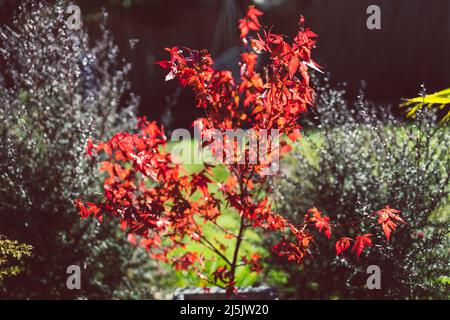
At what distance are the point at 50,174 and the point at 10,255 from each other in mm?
721

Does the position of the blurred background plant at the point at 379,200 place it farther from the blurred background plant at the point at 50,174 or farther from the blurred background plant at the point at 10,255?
the blurred background plant at the point at 10,255

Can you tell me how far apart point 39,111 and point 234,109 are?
1599mm

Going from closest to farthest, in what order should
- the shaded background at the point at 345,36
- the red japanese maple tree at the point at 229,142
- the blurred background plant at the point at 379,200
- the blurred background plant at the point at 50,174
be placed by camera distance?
the red japanese maple tree at the point at 229,142 → the blurred background plant at the point at 379,200 → the blurred background plant at the point at 50,174 → the shaded background at the point at 345,36

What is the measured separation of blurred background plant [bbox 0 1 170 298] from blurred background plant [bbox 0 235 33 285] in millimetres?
209

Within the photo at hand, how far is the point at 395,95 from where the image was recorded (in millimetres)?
10500

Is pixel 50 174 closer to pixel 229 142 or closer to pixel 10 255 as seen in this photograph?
pixel 10 255

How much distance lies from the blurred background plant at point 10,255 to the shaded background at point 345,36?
25.2ft

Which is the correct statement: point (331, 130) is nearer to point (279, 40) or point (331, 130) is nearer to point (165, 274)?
point (279, 40)

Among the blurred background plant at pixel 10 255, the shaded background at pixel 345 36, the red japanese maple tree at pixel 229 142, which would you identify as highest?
the shaded background at pixel 345 36

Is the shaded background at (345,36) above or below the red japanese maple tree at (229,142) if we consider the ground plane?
above

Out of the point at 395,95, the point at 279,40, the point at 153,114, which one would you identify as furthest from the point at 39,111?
the point at 395,95

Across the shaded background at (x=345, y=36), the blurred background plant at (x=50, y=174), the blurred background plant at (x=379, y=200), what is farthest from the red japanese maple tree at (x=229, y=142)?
the shaded background at (x=345, y=36)

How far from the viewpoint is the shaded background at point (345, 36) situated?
37.6 ft

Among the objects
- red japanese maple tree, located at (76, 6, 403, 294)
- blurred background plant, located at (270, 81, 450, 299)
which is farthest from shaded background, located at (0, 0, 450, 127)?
red japanese maple tree, located at (76, 6, 403, 294)
